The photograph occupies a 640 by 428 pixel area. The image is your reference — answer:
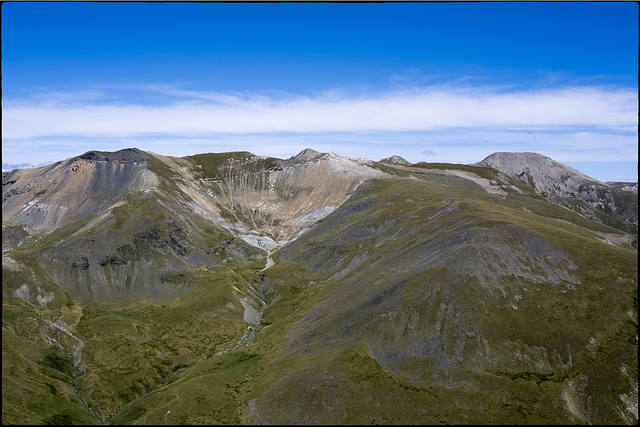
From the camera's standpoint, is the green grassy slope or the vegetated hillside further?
the vegetated hillside

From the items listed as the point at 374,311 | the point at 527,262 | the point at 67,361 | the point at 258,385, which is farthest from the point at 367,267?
the point at 67,361

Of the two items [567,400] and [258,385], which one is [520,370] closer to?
[567,400]

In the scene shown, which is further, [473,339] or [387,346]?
[387,346]

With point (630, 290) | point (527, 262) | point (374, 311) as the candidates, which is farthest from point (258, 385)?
point (630, 290)

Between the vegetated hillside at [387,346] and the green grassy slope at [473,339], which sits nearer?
the green grassy slope at [473,339]

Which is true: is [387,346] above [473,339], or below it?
below

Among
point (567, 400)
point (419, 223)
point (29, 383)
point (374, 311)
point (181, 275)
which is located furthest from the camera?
point (181, 275)

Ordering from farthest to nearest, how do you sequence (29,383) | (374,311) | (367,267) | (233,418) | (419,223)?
(419,223) → (367,267) → (374,311) → (29,383) → (233,418)

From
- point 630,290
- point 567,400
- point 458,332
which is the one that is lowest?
point 567,400

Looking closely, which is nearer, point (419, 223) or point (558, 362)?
point (558, 362)

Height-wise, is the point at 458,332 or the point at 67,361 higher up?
the point at 458,332

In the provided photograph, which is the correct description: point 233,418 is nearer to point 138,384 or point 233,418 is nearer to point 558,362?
point 138,384
